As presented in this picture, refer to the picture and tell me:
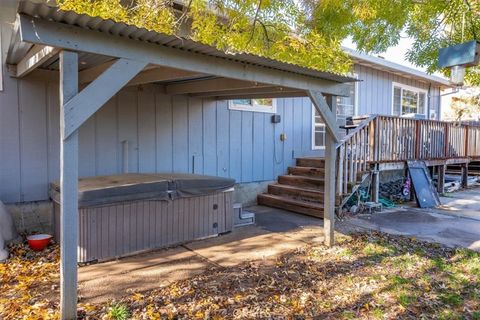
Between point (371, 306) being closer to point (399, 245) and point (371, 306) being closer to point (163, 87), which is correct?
point (399, 245)

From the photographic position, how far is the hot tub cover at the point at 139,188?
3.92 metres

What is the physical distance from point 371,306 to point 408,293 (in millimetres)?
523

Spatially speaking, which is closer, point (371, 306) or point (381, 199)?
point (371, 306)

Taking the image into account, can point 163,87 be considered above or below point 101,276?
above

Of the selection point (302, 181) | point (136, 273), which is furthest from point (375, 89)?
point (136, 273)

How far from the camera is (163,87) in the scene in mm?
5891

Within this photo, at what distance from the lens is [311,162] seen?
786 centimetres

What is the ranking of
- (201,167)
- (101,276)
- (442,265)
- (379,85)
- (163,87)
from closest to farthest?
(101,276) → (442,265) → (163,87) → (201,167) → (379,85)

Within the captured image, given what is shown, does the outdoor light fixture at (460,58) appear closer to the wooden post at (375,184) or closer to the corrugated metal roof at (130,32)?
the corrugated metal roof at (130,32)

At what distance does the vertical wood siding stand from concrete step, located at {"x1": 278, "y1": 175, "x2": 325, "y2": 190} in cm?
26

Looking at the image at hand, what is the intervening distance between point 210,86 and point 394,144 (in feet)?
16.2

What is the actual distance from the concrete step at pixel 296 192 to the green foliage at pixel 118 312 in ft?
14.8

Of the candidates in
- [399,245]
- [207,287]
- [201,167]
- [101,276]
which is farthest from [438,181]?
[101,276]

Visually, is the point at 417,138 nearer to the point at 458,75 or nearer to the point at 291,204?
the point at 291,204
